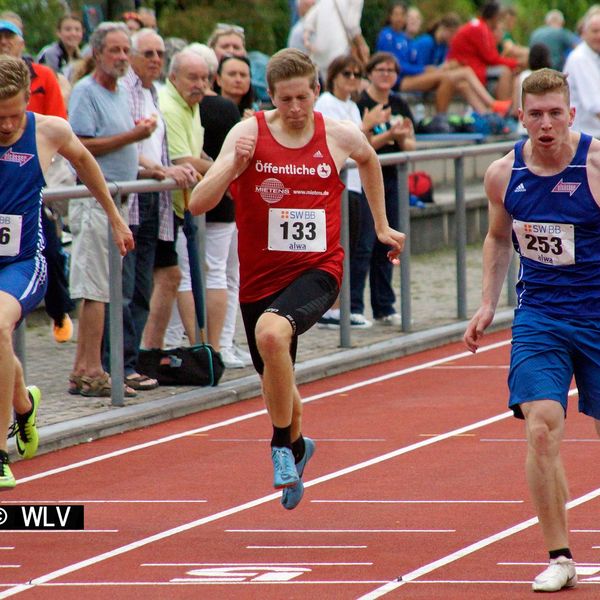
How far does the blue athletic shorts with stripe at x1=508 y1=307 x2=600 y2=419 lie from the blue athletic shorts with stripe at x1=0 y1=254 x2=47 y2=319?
8.00 ft

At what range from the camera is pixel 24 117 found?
799 cm

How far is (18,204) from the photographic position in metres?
7.99

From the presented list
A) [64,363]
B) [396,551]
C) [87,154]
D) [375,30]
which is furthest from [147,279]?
[375,30]

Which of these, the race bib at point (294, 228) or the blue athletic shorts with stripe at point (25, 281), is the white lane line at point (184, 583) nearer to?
the blue athletic shorts with stripe at point (25, 281)

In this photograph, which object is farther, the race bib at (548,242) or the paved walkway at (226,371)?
the paved walkway at (226,371)

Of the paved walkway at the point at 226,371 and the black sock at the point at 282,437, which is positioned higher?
the black sock at the point at 282,437

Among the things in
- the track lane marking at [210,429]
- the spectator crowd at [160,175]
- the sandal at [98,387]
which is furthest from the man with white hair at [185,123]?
the track lane marking at [210,429]

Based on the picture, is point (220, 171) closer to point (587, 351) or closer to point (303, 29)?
point (587, 351)

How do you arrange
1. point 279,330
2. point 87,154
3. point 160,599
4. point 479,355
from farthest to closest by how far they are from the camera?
point 479,355, point 87,154, point 279,330, point 160,599

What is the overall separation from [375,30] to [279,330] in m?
17.9

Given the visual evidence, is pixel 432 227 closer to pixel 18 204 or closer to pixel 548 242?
pixel 18 204

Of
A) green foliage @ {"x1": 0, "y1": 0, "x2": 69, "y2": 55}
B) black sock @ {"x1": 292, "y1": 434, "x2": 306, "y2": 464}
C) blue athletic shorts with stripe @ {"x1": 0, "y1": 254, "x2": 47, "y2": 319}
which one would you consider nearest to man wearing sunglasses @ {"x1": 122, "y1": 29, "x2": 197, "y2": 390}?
blue athletic shorts with stripe @ {"x1": 0, "y1": 254, "x2": 47, "y2": 319}

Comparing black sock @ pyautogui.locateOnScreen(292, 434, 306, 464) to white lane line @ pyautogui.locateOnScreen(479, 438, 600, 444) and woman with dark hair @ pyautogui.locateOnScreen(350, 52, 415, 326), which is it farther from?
woman with dark hair @ pyautogui.locateOnScreen(350, 52, 415, 326)

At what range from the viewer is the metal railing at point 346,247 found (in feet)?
34.1
